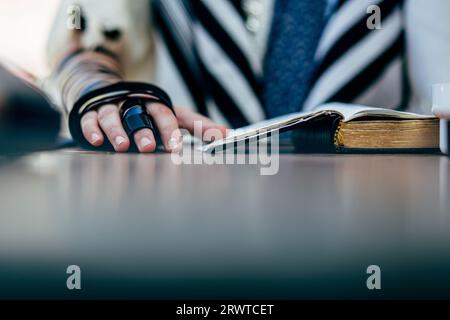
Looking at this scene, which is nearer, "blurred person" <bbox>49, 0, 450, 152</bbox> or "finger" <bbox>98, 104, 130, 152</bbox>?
"finger" <bbox>98, 104, 130, 152</bbox>

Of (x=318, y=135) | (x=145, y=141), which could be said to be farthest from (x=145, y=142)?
(x=318, y=135)

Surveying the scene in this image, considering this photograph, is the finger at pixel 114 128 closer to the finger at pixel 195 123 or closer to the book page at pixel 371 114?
the finger at pixel 195 123

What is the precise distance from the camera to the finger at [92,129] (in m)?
0.62

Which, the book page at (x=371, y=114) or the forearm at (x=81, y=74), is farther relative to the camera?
the forearm at (x=81, y=74)

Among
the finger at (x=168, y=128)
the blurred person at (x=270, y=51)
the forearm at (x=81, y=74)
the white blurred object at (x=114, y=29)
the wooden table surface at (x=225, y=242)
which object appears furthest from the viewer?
the white blurred object at (x=114, y=29)

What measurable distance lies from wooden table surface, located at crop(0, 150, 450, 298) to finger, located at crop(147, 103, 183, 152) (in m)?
0.30

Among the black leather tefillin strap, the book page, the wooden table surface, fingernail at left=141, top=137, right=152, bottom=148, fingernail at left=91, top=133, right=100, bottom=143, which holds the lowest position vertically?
the wooden table surface

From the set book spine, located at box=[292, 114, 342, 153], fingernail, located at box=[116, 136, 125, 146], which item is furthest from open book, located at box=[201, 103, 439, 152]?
fingernail, located at box=[116, 136, 125, 146]

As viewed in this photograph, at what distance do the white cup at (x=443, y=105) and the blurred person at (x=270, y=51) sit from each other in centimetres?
41

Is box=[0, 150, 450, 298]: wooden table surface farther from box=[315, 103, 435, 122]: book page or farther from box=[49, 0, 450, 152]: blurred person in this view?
box=[49, 0, 450, 152]: blurred person

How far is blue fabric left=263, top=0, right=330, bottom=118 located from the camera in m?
1.00

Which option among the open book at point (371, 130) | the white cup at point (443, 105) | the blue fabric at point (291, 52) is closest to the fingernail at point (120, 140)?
the open book at point (371, 130)
